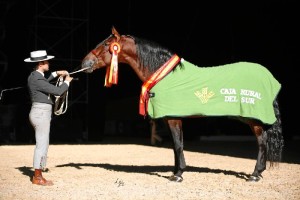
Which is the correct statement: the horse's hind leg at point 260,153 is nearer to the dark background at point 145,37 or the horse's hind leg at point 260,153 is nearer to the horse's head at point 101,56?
the horse's head at point 101,56

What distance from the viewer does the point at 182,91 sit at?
541cm

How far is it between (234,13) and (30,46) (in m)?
8.55

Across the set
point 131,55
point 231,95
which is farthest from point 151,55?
point 231,95

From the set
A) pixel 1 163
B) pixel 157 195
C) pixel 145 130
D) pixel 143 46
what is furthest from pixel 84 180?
pixel 145 130

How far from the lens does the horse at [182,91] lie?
5395mm

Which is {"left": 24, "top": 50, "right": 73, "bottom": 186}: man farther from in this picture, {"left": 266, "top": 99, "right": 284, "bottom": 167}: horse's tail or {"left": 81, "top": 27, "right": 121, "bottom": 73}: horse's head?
{"left": 266, "top": 99, "right": 284, "bottom": 167}: horse's tail

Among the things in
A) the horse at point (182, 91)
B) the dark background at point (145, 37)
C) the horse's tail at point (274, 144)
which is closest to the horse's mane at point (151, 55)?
the horse at point (182, 91)

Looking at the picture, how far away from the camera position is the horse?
5395 millimetres

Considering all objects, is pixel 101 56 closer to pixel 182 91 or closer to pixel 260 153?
pixel 182 91

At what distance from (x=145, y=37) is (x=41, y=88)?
11427 mm

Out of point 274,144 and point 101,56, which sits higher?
point 101,56

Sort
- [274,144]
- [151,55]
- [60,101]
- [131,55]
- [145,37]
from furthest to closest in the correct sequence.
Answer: [145,37] → [60,101] → [274,144] → [131,55] → [151,55]

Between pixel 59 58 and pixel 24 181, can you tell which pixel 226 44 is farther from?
pixel 24 181

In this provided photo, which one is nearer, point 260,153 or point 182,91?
point 182,91
